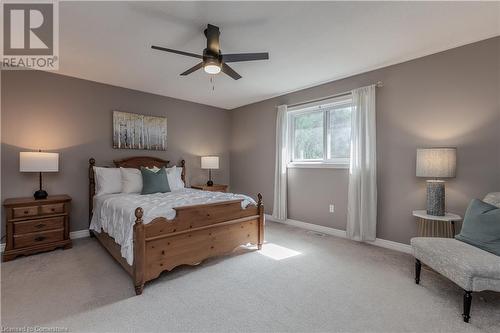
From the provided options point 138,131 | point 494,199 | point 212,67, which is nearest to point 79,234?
point 138,131

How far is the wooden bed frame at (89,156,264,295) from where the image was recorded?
2.17m

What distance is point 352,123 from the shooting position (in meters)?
3.60

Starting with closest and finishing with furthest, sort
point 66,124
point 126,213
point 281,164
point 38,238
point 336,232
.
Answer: point 126,213
point 38,238
point 66,124
point 336,232
point 281,164

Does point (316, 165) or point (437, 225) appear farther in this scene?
point (316, 165)

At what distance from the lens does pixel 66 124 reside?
3.68m

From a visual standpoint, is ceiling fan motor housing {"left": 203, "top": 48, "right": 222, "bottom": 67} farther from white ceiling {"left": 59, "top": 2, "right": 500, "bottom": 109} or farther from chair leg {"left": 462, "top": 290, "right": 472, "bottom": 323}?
chair leg {"left": 462, "top": 290, "right": 472, "bottom": 323}

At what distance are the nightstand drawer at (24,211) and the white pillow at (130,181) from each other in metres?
1.06

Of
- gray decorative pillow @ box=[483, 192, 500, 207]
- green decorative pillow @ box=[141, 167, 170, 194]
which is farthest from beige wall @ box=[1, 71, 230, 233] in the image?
gray decorative pillow @ box=[483, 192, 500, 207]

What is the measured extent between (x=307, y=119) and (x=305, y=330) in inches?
139

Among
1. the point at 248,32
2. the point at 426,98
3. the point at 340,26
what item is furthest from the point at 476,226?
the point at 248,32

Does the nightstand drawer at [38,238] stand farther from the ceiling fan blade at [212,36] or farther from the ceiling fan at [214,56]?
the ceiling fan blade at [212,36]

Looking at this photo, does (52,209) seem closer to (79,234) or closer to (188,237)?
(79,234)

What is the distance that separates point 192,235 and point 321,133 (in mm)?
2863

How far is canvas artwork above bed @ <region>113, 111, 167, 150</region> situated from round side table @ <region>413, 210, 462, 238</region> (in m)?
4.34
